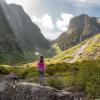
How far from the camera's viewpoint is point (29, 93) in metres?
29.2

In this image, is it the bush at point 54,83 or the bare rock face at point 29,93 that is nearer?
the bare rock face at point 29,93

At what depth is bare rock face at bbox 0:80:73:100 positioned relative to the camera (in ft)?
94.5

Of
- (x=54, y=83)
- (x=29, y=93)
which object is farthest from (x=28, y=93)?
(x=54, y=83)

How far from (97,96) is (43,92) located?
8.07m

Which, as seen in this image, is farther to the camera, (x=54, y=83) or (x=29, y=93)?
(x=54, y=83)

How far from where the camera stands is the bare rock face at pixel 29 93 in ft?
94.5

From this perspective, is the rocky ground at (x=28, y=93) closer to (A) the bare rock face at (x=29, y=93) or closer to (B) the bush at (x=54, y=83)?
(A) the bare rock face at (x=29, y=93)

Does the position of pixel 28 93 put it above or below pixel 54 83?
below

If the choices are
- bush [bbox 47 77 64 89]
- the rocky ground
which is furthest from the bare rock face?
bush [bbox 47 77 64 89]

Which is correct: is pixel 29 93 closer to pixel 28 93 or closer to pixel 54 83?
pixel 28 93

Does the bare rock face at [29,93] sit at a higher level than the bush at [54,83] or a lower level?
lower

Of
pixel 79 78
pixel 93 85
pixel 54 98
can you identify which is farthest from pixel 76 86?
pixel 54 98

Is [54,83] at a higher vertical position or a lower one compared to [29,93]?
higher

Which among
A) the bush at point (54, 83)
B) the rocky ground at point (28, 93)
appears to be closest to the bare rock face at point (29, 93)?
the rocky ground at point (28, 93)
